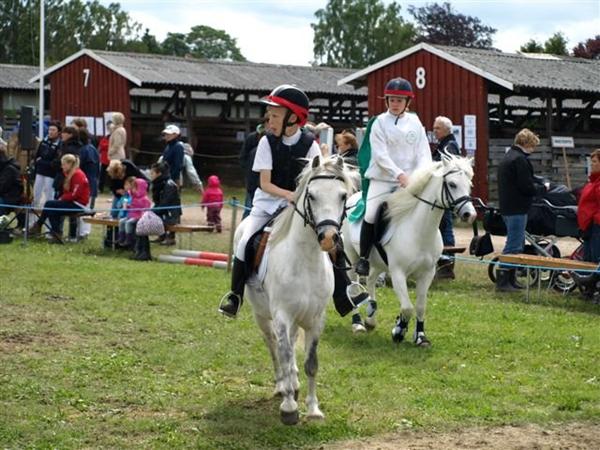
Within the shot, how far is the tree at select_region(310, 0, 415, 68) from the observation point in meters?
90.8

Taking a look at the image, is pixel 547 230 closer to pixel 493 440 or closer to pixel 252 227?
pixel 252 227

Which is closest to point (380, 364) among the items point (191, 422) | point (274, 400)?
point (274, 400)

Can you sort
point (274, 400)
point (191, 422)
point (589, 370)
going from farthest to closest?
1. point (589, 370)
2. point (274, 400)
3. point (191, 422)

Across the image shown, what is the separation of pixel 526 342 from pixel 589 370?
4.16 feet

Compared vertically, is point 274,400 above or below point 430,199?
below

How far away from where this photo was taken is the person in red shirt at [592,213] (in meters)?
14.2

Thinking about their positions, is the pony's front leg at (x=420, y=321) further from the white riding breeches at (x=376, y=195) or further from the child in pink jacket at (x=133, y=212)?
the child in pink jacket at (x=133, y=212)

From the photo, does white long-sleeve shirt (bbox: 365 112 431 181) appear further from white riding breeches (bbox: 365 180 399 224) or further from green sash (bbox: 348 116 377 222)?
green sash (bbox: 348 116 377 222)

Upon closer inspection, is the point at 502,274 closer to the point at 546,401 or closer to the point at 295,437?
the point at 546,401

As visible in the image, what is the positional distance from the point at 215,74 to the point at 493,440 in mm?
31298

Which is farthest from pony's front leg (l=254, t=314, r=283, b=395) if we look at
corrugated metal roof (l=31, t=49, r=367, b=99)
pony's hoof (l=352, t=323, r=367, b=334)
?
corrugated metal roof (l=31, t=49, r=367, b=99)

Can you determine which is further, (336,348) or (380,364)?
(336,348)

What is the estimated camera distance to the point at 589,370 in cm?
1013

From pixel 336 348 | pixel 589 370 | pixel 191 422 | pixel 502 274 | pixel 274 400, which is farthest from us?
pixel 502 274
